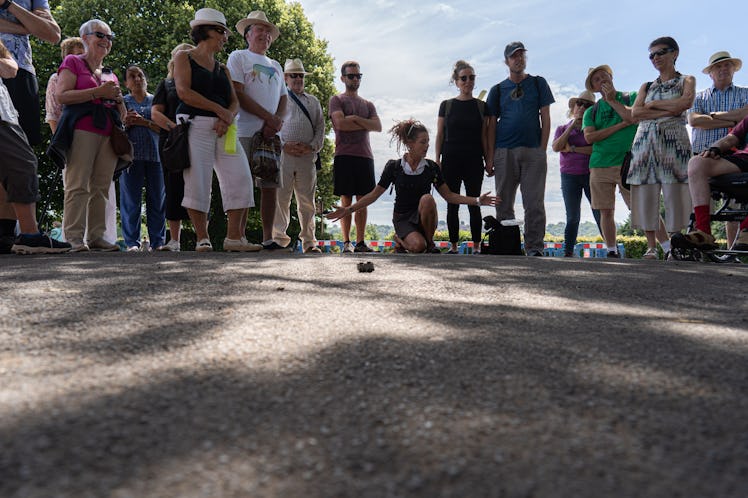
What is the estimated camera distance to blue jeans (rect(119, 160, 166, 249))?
728cm

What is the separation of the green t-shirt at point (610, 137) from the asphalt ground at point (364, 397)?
4.60 metres

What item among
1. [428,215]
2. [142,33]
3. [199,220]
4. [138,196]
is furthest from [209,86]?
[142,33]

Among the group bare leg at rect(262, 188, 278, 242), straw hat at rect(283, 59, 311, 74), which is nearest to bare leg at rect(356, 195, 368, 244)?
bare leg at rect(262, 188, 278, 242)

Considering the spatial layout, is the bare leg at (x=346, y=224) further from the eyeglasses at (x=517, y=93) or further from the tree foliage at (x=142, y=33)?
the tree foliage at (x=142, y=33)

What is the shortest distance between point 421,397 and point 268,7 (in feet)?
71.7

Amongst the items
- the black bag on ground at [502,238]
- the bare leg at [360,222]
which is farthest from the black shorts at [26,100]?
the black bag on ground at [502,238]

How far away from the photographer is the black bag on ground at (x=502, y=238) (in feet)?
23.1

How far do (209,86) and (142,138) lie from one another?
1.91 m

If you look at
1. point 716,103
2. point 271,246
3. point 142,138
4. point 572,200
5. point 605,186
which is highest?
point 716,103

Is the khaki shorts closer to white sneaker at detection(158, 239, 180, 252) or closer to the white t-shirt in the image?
the white t-shirt

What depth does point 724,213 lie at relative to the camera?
21.3ft

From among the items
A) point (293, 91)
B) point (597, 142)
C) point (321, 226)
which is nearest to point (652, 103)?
point (597, 142)

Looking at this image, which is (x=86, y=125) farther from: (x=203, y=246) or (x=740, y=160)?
(x=740, y=160)

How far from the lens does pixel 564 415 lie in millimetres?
1368
